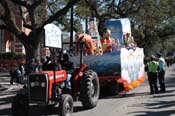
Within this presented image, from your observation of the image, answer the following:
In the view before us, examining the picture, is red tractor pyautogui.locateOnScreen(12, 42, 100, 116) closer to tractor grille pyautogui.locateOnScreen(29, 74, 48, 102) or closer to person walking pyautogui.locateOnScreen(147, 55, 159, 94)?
tractor grille pyautogui.locateOnScreen(29, 74, 48, 102)

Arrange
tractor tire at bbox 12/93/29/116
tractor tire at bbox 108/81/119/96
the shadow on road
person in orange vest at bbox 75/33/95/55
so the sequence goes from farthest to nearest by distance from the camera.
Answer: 1. tractor tire at bbox 108/81/119/96
2. person in orange vest at bbox 75/33/95/55
3. the shadow on road
4. tractor tire at bbox 12/93/29/116

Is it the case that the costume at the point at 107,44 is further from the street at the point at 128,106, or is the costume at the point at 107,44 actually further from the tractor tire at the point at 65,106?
the tractor tire at the point at 65,106

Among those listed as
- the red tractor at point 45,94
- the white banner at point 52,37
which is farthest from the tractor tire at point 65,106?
the white banner at point 52,37

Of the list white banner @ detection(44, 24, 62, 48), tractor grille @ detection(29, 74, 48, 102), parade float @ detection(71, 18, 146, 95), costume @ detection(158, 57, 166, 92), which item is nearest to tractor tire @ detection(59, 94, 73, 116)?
tractor grille @ detection(29, 74, 48, 102)

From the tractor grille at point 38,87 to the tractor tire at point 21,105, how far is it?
304 millimetres

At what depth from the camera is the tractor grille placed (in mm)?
11727

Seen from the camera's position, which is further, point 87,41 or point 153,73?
point 153,73

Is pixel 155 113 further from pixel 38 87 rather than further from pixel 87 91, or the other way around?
pixel 38 87

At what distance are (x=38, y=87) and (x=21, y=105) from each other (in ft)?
2.52

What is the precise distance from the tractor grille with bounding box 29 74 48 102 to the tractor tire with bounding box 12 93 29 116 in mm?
304

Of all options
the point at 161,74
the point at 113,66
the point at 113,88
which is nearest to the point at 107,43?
the point at 113,66

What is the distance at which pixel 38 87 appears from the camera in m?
11.8

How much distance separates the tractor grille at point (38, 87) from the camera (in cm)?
1173

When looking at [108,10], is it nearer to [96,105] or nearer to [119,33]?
[119,33]
